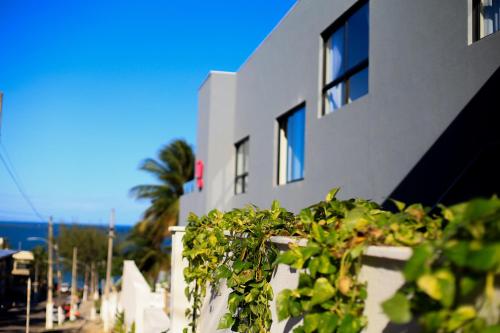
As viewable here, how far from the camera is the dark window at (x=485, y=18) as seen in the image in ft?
15.2

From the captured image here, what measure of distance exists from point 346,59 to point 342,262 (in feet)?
20.4

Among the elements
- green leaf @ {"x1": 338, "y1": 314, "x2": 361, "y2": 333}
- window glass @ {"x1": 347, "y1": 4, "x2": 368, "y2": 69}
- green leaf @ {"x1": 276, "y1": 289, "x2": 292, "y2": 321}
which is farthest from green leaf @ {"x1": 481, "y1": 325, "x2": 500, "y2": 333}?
window glass @ {"x1": 347, "y1": 4, "x2": 368, "y2": 69}

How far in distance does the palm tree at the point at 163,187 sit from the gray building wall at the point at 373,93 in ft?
51.0

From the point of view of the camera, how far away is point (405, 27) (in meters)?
5.73

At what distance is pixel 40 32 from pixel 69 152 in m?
18.5

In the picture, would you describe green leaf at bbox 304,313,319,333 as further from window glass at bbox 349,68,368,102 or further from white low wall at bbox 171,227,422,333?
window glass at bbox 349,68,368,102

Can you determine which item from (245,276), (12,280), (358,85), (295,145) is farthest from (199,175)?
(12,280)

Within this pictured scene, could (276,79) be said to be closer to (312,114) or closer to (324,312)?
(312,114)

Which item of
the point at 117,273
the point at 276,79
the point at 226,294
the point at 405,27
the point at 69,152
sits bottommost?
the point at 117,273

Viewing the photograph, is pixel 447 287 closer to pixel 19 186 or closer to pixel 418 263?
pixel 418 263

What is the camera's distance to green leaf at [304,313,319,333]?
1752 millimetres

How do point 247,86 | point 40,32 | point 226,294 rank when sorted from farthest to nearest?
point 40,32
point 247,86
point 226,294

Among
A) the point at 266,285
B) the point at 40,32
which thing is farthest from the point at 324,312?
the point at 40,32

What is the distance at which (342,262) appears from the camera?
1.70 m
